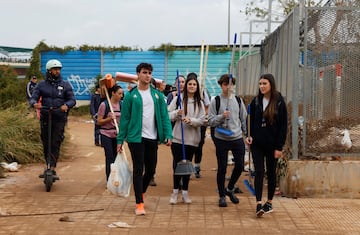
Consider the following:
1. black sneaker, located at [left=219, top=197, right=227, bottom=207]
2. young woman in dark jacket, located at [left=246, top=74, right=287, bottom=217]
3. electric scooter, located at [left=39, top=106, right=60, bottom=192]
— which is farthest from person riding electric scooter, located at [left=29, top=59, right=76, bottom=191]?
young woman in dark jacket, located at [left=246, top=74, right=287, bottom=217]

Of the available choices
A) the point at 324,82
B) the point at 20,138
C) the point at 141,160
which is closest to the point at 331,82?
the point at 324,82

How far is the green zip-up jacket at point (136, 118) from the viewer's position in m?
7.08

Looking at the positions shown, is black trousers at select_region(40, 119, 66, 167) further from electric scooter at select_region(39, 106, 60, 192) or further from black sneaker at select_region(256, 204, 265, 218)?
black sneaker at select_region(256, 204, 265, 218)

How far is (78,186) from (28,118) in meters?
4.09

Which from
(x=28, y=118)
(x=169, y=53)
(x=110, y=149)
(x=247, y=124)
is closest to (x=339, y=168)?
(x=247, y=124)

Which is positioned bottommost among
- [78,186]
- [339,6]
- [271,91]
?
[78,186]

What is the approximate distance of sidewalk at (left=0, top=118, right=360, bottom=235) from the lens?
6.44 meters

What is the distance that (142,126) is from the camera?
280 inches

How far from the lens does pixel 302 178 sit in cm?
806

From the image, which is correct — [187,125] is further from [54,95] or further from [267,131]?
[54,95]

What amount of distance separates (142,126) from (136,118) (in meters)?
0.13

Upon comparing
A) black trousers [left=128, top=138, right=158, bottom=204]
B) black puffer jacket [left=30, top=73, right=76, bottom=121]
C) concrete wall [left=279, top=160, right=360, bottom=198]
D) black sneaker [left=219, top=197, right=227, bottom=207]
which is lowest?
black sneaker [left=219, top=197, right=227, bottom=207]

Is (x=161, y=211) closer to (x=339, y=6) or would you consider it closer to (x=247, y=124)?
(x=247, y=124)

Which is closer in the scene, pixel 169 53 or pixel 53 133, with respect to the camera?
pixel 53 133
